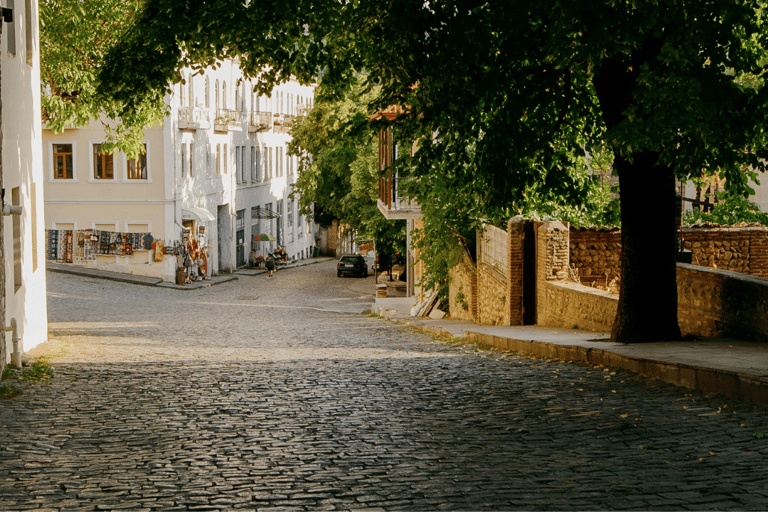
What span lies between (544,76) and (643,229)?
233cm

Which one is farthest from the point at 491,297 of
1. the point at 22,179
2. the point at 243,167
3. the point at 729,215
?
the point at 243,167

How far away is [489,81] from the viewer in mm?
11320

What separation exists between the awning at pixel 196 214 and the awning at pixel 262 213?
1163cm

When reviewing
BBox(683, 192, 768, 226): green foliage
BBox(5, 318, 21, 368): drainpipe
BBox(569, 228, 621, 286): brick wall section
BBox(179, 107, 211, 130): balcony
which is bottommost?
BBox(5, 318, 21, 368): drainpipe

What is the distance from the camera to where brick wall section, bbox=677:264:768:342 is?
12023 mm

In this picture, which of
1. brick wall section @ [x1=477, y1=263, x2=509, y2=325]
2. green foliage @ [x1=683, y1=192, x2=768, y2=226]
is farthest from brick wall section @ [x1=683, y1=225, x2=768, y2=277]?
brick wall section @ [x1=477, y1=263, x2=509, y2=325]

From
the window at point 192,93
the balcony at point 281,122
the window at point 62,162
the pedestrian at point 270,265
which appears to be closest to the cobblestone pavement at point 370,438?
the window at point 62,162

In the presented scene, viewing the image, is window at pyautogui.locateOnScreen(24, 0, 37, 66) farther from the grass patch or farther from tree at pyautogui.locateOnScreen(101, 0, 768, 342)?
the grass patch

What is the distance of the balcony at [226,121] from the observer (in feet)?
165

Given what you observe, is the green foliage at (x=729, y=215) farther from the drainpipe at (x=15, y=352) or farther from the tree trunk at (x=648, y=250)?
the drainpipe at (x=15, y=352)

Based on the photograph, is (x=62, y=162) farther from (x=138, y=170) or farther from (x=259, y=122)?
(x=259, y=122)

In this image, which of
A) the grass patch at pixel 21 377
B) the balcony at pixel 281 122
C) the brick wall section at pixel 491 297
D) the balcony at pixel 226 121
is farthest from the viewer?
the balcony at pixel 281 122

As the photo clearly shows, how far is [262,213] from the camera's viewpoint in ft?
198

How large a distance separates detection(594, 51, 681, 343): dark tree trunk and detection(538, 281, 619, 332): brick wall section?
201cm
